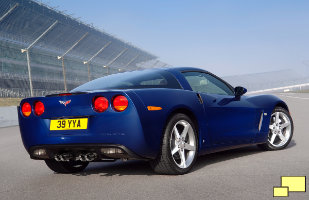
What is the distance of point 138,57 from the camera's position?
292 ft

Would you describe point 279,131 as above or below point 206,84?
below

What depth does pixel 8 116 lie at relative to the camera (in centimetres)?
1816

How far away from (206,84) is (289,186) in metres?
2.02

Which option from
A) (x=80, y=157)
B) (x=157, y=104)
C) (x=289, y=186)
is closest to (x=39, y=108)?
(x=80, y=157)

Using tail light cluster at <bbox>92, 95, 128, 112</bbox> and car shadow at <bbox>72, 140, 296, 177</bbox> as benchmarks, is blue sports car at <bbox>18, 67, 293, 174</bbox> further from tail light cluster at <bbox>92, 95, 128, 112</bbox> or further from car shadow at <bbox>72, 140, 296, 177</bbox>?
car shadow at <bbox>72, 140, 296, 177</bbox>

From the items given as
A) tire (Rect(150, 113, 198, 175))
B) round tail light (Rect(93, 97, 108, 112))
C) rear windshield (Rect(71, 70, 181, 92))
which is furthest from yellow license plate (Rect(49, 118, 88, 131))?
tire (Rect(150, 113, 198, 175))

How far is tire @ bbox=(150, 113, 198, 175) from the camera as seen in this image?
4238 mm

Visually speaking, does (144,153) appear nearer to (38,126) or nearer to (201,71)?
(38,126)

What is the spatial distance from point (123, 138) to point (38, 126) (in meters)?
1.00

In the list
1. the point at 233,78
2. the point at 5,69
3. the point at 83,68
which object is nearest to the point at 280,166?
the point at 5,69

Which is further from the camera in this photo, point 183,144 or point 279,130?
point 279,130

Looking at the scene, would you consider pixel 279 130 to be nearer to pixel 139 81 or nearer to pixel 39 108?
pixel 139 81

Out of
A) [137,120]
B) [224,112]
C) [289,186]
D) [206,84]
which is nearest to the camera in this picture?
[289,186]

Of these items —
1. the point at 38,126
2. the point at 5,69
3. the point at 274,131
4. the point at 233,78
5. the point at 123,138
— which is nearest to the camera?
the point at 123,138
